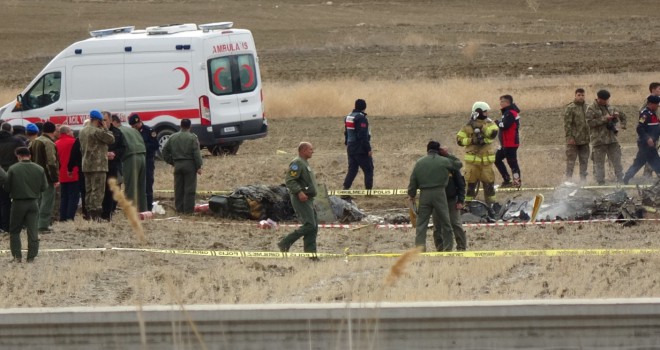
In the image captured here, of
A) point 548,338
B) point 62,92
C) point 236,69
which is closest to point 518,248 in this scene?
point 548,338

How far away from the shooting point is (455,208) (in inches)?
591

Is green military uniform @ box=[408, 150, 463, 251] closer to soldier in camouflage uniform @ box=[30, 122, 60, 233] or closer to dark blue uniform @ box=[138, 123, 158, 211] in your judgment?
soldier in camouflage uniform @ box=[30, 122, 60, 233]

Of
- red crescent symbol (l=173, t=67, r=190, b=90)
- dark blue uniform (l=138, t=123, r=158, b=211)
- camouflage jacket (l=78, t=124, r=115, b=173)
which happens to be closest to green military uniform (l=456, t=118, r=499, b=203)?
dark blue uniform (l=138, t=123, r=158, b=211)

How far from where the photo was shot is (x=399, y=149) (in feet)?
79.4

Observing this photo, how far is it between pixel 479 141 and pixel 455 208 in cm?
288

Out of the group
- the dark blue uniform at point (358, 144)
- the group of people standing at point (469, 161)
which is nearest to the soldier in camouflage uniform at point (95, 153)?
the group of people standing at point (469, 161)

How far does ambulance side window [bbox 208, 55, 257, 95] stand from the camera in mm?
23578

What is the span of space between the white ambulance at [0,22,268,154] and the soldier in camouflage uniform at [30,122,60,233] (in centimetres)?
683

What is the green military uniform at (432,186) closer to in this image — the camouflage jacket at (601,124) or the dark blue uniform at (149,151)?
the camouflage jacket at (601,124)

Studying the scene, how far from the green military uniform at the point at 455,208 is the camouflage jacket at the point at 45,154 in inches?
199

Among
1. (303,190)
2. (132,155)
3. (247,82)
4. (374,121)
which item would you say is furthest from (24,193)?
(374,121)

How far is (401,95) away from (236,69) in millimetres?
8147

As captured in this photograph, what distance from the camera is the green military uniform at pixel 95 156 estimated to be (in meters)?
16.8

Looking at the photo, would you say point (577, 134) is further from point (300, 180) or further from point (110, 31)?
point (110, 31)
